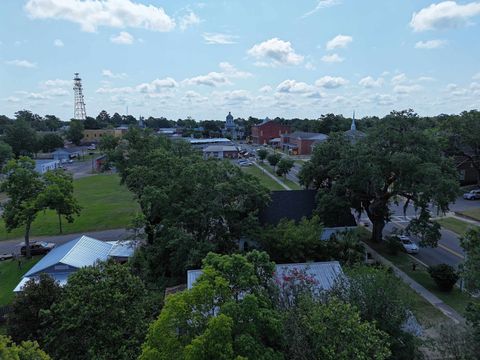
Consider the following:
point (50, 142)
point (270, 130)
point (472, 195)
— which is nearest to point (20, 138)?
point (50, 142)

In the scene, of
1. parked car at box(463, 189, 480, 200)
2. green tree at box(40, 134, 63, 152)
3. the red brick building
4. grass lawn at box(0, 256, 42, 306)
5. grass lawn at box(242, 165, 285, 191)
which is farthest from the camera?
the red brick building

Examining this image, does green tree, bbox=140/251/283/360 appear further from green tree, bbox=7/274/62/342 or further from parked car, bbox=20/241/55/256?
parked car, bbox=20/241/55/256

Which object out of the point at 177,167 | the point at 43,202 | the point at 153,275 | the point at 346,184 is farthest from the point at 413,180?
the point at 43,202

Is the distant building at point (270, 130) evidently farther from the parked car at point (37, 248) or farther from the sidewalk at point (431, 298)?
the sidewalk at point (431, 298)

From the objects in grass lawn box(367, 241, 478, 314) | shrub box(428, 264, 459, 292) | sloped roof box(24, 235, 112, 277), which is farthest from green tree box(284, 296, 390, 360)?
sloped roof box(24, 235, 112, 277)

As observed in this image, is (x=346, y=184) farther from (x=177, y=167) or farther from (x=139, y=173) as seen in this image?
(x=139, y=173)
